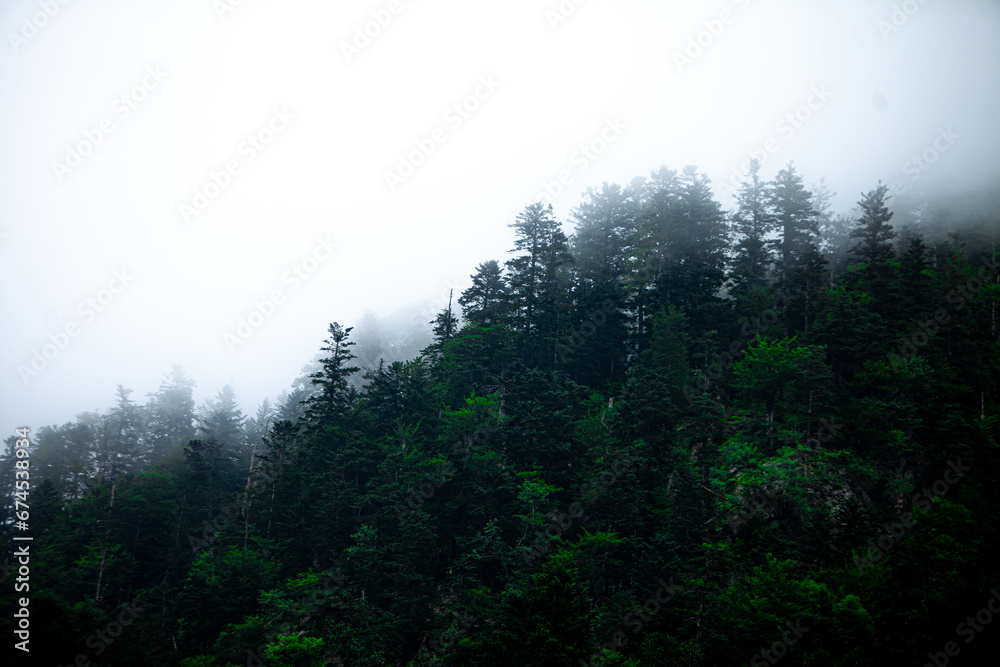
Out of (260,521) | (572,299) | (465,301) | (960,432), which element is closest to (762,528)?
(960,432)

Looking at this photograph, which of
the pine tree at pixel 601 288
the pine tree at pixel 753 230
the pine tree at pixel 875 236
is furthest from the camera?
the pine tree at pixel 753 230

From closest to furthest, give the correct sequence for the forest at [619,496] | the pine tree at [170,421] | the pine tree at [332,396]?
1. the forest at [619,496]
2. the pine tree at [332,396]
3. the pine tree at [170,421]

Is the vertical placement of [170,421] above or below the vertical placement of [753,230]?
below

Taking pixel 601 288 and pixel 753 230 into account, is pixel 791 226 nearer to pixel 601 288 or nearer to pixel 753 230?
pixel 753 230

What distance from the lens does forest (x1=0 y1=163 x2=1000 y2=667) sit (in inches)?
717

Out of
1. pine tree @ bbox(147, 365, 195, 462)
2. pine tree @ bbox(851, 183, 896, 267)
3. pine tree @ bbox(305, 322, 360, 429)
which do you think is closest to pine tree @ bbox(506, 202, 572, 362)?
pine tree @ bbox(305, 322, 360, 429)

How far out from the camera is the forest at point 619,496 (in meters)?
18.2

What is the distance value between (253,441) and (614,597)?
52.4m

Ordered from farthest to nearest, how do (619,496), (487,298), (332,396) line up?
1. (487,298)
2. (332,396)
3. (619,496)

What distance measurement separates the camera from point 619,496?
2473cm

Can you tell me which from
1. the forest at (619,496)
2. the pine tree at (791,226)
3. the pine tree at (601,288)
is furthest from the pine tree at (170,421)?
the pine tree at (791,226)

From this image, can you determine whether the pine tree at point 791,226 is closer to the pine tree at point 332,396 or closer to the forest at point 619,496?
the forest at point 619,496

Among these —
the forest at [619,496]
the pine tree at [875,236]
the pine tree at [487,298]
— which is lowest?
the forest at [619,496]

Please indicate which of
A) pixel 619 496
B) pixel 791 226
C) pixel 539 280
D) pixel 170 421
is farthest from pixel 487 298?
pixel 170 421
